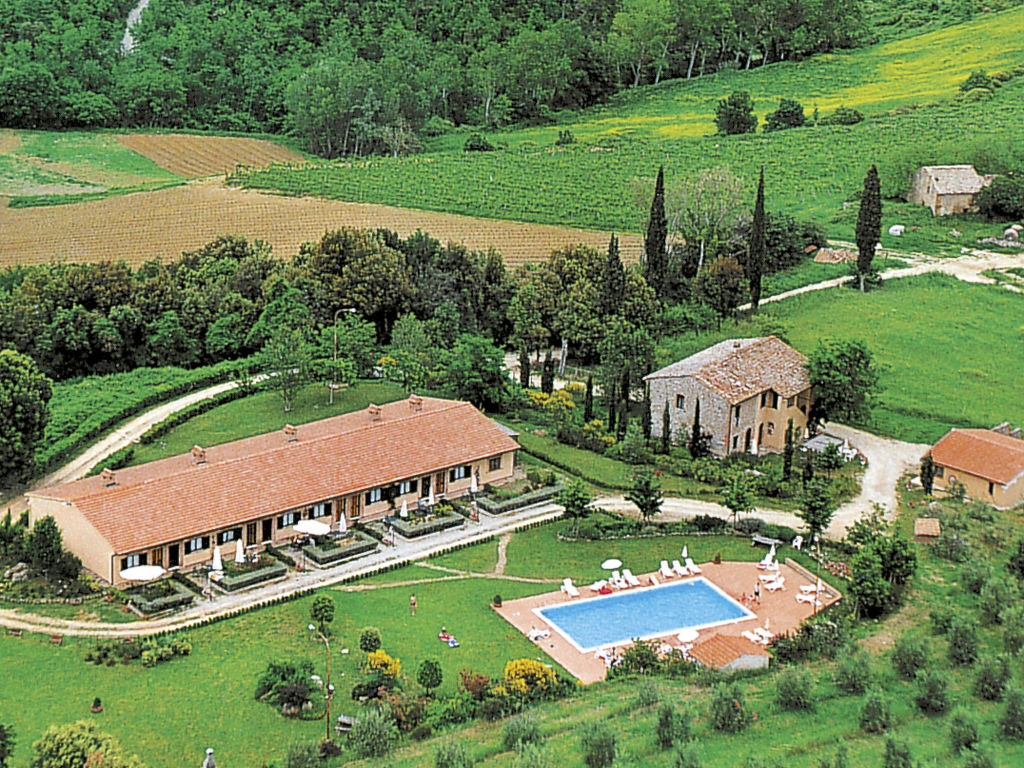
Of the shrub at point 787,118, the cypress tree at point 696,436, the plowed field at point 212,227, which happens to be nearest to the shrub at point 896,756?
the cypress tree at point 696,436

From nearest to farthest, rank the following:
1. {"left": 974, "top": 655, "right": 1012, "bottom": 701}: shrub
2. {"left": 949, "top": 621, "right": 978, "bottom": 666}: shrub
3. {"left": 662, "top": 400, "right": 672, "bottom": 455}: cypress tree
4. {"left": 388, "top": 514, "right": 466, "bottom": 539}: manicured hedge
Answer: {"left": 974, "top": 655, "right": 1012, "bottom": 701}: shrub, {"left": 949, "top": 621, "right": 978, "bottom": 666}: shrub, {"left": 388, "top": 514, "right": 466, "bottom": 539}: manicured hedge, {"left": 662, "top": 400, "right": 672, "bottom": 455}: cypress tree

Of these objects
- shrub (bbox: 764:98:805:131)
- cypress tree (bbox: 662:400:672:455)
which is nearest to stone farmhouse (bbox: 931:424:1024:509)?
cypress tree (bbox: 662:400:672:455)

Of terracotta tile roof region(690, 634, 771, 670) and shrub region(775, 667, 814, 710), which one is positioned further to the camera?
terracotta tile roof region(690, 634, 771, 670)

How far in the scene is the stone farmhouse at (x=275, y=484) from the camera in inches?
1905

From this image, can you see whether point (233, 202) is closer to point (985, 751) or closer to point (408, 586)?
point (408, 586)

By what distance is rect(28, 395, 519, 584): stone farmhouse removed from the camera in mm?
48375

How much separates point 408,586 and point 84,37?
116 meters

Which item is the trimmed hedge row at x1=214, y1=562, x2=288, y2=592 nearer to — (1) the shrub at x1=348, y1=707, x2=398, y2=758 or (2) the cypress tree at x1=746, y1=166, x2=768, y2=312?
(1) the shrub at x1=348, y1=707, x2=398, y2=758

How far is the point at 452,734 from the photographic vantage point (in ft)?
123

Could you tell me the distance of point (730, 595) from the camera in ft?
158

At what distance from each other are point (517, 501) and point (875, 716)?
71.4 feet

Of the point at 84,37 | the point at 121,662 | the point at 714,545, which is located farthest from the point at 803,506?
the point at 84,37

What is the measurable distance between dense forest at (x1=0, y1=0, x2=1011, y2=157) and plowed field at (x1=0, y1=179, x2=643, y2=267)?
27374 mm

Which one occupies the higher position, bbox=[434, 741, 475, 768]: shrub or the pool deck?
bbox=[434, 741, 475, 768]: shrub
